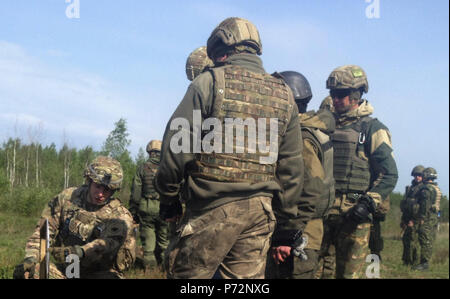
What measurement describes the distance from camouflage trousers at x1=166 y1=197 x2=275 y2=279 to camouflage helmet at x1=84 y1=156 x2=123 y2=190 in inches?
65.1

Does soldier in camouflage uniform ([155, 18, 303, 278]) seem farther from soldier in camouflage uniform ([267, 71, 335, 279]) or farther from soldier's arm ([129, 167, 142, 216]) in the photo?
soldier's arm ([129, 167, 142, 216])

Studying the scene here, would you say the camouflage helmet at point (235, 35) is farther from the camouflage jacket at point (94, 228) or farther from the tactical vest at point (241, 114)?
the camouflage jacket at point (94, 228)

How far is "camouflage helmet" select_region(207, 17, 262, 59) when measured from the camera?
12.0 ft

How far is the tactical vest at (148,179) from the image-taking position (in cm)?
952

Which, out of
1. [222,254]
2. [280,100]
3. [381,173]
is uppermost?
[280,100]

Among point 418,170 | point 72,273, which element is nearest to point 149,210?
point 72,273

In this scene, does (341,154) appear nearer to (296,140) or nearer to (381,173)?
(381,173)

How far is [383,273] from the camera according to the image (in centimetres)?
1090

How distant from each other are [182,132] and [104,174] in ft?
5.90

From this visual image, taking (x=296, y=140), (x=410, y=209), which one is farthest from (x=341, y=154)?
(x=410, y=209)

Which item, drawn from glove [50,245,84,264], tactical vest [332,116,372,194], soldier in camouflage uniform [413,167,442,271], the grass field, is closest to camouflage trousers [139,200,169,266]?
the grass field

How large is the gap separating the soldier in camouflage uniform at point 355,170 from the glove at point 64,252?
303 cm

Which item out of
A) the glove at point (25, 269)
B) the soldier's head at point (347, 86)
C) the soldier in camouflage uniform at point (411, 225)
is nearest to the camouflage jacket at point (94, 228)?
the glove at point (25, 269)
